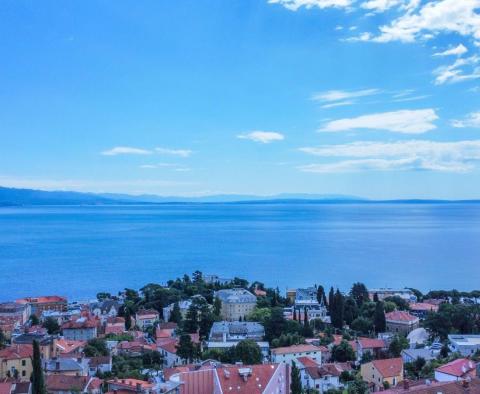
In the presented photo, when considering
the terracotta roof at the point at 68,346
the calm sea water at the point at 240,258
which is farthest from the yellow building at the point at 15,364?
the calm sea water at the point at 240,258

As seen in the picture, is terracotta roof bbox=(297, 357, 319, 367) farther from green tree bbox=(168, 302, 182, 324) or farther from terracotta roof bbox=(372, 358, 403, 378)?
green tree bbox=(168, 302, 182, 324)

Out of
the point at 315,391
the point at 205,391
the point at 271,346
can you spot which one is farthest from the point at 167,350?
the point at 205,391

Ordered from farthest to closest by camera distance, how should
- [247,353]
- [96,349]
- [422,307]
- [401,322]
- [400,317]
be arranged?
[422,307]
[400,317]
[401,322]
[96,349]
[247,353]

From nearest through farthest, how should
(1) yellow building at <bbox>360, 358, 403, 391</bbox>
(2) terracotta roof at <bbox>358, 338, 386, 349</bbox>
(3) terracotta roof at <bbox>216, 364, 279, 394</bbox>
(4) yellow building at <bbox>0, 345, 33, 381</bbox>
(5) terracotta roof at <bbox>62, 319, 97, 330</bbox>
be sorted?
(3) terracotta roof at <bbox>216, 364, 279, 394</bbox>, (1) yellow building at <bbox>360, 358, 403, 391</bbox>, (4) yellow building at <bbox>0, 345, 33, 381</bbox>, (2) terracotta roof at <bbox>358, 338, 386, 349</bbox>, (5) terracotta roof at <bbox>62, 319, 97, 330</bbox>

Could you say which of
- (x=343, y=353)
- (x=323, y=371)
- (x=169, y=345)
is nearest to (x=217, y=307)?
(x=169, y=345)

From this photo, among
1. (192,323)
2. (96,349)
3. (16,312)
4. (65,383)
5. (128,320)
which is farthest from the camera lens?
(16,312)

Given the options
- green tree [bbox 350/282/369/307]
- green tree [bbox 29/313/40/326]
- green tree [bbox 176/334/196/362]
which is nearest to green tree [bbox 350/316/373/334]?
green tree [bbox 350/282/369/307]

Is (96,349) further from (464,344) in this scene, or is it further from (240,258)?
(240,258)

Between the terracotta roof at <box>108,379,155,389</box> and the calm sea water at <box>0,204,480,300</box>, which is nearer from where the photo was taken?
the terracotta roof at <box>108,379,155,389</box>
